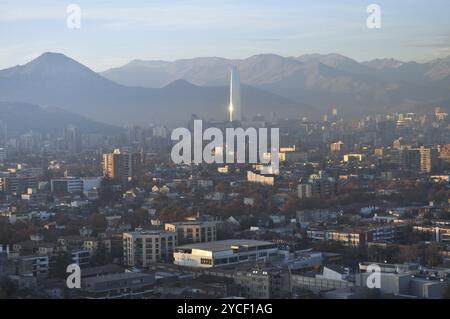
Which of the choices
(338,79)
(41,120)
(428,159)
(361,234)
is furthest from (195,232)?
(41,120)

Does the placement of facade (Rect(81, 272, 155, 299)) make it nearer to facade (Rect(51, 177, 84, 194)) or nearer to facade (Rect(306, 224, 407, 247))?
facade (Rect(306, 224, 407, 247))

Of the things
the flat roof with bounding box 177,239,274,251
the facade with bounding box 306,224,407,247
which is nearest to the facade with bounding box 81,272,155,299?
the flat roof with bounding box 177,239,274,251

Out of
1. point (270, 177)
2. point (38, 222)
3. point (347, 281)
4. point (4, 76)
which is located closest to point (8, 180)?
point (270, 177)

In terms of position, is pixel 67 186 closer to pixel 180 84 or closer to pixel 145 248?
pixel 145 248

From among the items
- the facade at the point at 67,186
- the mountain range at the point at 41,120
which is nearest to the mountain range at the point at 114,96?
the mountain range at the point at 41,120

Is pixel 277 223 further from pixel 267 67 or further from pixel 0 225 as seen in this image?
pixel 267 67

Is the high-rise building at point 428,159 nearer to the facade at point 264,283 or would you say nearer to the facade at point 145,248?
the facade at point 145,248
